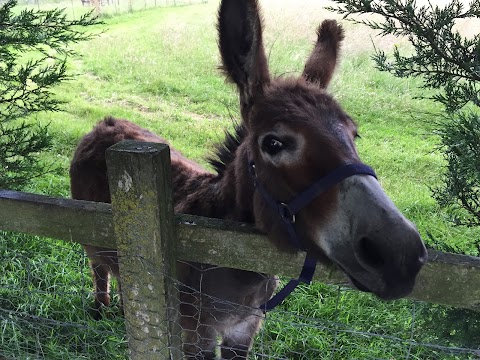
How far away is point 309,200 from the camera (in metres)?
1.56

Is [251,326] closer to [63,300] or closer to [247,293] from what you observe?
[247,293]

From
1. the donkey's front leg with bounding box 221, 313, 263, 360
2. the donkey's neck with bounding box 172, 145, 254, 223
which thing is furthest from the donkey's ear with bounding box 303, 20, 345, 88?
the donkey's front leg with bounding box 221, 313, 263, 360

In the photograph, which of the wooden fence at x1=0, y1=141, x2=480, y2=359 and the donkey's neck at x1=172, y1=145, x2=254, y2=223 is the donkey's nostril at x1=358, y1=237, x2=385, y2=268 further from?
the donkey's neck at x1=172, y1=145, x2=254, y2=223

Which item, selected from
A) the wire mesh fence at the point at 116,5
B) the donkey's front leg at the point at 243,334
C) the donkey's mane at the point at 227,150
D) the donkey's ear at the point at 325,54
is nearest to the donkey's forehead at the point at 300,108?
the donkey's ear at the point at 325,54

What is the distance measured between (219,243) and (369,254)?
1.79 feet

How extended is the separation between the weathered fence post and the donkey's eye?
0.43 metres

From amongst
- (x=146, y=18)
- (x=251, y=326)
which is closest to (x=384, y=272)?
(x=251, y=326)

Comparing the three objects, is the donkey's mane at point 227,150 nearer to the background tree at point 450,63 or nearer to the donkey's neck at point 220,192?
the donkey's neck at point 220,192

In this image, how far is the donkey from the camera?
4.54 feet

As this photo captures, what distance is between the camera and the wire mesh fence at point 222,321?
2244 mm

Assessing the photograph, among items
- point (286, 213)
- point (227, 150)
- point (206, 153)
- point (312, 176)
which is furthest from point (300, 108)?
point (206, 153)

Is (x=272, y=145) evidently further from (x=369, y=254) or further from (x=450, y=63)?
(x=450, y=63)

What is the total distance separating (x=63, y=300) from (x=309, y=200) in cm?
266

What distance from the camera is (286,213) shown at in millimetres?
1682
